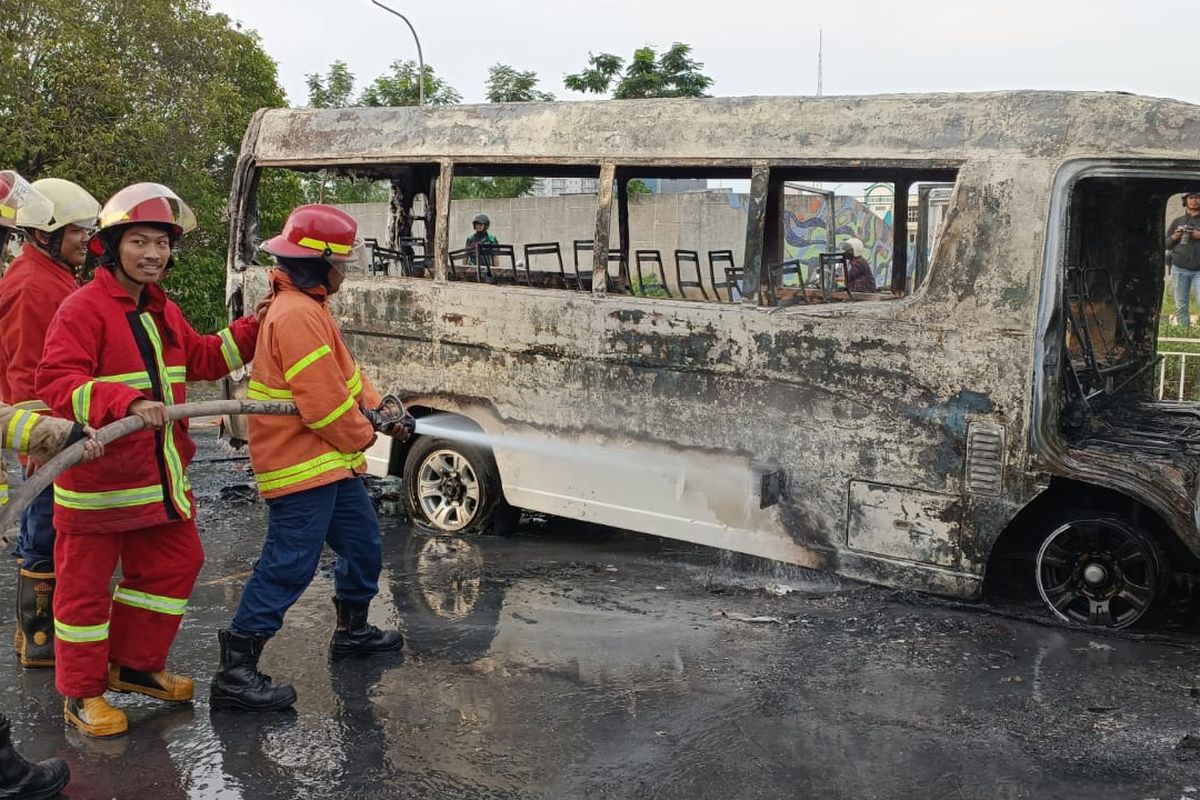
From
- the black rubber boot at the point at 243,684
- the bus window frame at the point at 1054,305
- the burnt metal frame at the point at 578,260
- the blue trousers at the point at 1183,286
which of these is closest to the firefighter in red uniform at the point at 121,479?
the black rubber boot at the point at 243,684

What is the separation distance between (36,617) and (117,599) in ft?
2.58

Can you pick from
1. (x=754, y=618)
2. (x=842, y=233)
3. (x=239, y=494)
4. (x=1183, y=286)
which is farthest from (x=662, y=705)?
(x=1183, y=286)

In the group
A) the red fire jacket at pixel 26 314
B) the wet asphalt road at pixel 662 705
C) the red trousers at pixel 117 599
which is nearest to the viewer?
the wet asphalt road at pixel 662 705

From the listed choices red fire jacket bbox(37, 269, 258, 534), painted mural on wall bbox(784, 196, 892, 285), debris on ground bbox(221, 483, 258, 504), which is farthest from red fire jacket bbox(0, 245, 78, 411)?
painted mural on wall bbox(784, 196, 892, 285)

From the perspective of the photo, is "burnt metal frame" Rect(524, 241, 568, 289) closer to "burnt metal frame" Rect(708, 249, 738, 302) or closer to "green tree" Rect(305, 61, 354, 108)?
"burnt metal frame" Rect(708, 249, 738, 302)

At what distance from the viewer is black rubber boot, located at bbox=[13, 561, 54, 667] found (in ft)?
15.9

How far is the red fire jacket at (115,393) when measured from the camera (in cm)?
391

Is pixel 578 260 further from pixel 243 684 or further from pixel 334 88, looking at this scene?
pixel 334 88

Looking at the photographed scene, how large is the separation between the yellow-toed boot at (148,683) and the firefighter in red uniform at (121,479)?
11mm

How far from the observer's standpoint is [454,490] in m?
7.09

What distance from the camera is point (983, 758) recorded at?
12.9 feet

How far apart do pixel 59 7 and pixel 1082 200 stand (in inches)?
484

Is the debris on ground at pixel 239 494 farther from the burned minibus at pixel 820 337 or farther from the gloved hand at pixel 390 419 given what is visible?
the gloved hand at pixel 390 419

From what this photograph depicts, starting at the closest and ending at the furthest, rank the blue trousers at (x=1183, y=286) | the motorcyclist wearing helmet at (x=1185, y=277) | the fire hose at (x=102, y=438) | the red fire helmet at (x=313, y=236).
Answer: the fire hose at (x=102, y=438)
the red fire helmet at (x=313, y=236)
the motorcyclist wearing helmet at (x=1185, y=277)
the blue trousers at (x=1183, y=286)
